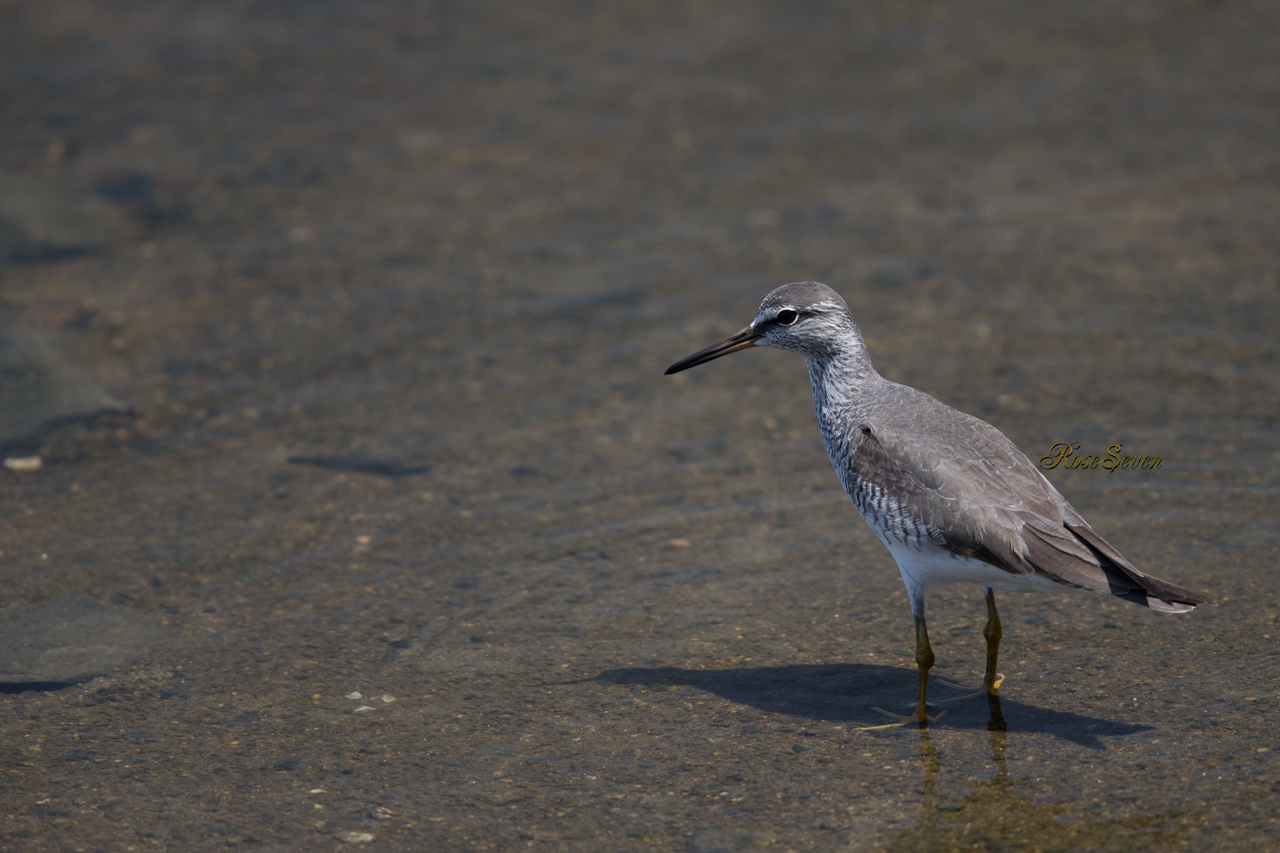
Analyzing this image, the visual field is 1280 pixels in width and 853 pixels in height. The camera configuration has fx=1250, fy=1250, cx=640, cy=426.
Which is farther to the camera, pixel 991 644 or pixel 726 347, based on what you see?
pixel 726 347

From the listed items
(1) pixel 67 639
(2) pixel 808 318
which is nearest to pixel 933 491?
(2) pixel 808 318

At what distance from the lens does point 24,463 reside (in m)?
8.28

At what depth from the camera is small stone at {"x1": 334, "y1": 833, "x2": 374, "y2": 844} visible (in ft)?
17.0

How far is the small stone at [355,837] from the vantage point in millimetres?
5188

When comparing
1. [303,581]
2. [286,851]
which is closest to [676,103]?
[303,581]

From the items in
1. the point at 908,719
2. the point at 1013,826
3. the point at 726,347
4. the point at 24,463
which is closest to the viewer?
the point at 1013,826

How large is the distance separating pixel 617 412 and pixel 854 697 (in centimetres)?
326

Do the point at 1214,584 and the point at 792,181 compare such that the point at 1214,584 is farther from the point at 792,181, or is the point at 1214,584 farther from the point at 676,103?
the point at 676,103

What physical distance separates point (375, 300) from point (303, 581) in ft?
12.0

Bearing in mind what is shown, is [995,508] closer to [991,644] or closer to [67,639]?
[991,644]

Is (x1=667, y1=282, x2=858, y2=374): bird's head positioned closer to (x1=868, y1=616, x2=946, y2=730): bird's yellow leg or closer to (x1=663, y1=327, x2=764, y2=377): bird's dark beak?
(x1=663, y1=327, x2=764, y2=377): bird's dark beak

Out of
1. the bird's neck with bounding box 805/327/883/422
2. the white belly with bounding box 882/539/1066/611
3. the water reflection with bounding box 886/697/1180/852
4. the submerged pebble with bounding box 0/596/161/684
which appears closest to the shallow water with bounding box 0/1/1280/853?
the water reflection with bounding box 886/697/1180/852

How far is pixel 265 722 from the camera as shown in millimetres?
6008

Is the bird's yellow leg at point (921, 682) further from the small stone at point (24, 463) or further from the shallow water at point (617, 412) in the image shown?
the small stone at point (24, 463)
